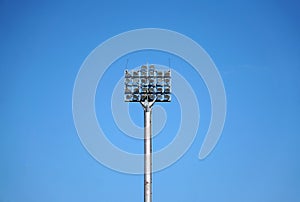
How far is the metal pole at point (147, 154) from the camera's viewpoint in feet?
169

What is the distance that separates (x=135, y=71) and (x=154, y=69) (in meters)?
2.29

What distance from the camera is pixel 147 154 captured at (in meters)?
53.0

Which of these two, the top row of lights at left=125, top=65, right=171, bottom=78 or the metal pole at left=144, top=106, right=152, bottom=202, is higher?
the top row of lights at left=125, top=65, right=171, bottom=78

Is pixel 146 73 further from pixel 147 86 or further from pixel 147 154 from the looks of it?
pixel 147 154

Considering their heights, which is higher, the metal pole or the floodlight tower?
the floodlight tower

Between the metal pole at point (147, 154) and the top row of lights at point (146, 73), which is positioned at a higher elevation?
the top row of lights at point (146, 73)

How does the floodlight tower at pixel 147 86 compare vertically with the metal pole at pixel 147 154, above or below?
above

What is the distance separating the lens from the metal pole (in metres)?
51.7

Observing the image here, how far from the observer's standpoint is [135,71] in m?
53.0

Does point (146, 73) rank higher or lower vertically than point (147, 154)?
higher

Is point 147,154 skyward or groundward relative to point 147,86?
groundward

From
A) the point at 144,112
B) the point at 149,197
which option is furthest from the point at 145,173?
the point at 144,112

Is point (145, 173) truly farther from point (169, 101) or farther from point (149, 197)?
point (169, 101)

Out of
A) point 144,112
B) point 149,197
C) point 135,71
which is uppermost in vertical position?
point 135,71
